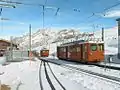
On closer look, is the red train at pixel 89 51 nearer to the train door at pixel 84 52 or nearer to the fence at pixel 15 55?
the train door at pixel 84 52

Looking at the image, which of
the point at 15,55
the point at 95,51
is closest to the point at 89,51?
the point at 95,51

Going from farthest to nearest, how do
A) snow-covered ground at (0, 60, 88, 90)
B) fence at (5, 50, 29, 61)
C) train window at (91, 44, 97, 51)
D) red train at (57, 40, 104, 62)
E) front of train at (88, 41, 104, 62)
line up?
fence at (5, 50, 29, 61), train window at (91, 44, 97, 51), front of train at (88, 41, 104, 62), red train at (57, 40, 104, 62), snow-covered ground at (0, 60, 88, 90)

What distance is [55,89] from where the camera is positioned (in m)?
13.3

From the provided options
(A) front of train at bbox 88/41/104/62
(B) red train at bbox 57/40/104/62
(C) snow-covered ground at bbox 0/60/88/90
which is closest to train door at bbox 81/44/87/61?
(B) red train at bbox 57/40/104/62

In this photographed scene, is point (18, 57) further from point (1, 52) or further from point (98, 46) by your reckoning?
point (1, 52)

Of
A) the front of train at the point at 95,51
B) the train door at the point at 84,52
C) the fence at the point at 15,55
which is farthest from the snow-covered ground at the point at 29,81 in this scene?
the fence at the point at 15,55

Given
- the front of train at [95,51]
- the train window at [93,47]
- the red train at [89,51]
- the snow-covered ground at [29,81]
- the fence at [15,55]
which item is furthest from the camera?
the fence at [15,55]

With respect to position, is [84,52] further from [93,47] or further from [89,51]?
[93,47]

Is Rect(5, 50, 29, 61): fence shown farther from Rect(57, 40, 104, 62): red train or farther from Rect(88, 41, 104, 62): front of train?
Rect(88, 41, 104, 62): front of train

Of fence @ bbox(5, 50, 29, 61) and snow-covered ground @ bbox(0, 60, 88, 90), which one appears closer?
snow-covered ground @ bbox(0, 60, 88, 90)

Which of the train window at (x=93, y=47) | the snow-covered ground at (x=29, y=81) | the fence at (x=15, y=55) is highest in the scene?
the train window at (x=93, y=47)

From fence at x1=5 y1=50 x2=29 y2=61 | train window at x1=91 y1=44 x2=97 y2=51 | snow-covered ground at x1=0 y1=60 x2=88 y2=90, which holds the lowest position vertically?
snow-covered ground at x1=0 y1=60 x2=88 y2=90

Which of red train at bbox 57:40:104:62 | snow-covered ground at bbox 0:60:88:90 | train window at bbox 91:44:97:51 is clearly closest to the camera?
snow-covered ground at bbox 0:60:88:90

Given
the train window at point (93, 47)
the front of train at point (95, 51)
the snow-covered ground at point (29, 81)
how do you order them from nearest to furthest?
1. the snow-covered ground at point (29, 81)
2. the front of train at point (95, 51)
3. the train window at point (93, 47)
